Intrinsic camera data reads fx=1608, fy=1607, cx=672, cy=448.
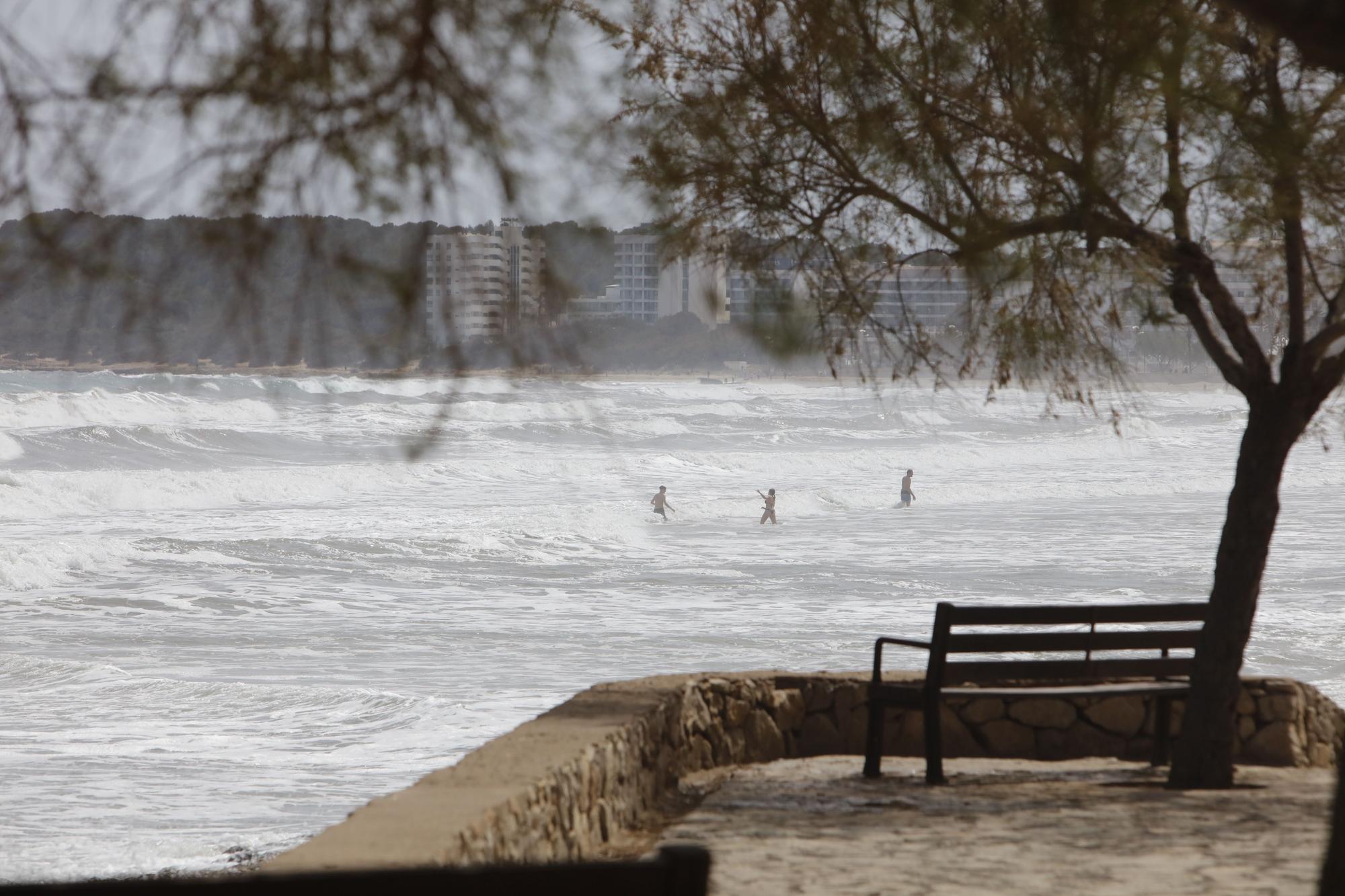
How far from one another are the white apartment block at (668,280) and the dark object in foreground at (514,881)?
2998 millimetres

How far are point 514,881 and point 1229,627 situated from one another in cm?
478

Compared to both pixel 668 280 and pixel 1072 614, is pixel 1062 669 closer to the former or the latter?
pixel 1072 614

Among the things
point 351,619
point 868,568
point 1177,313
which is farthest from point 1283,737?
point 868,568

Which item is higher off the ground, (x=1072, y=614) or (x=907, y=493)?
(x=1072, y=614)

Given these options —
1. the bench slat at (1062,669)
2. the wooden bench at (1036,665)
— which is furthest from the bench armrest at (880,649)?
the bench slat at (1062,669)

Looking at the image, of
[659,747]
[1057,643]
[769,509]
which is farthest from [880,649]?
[769,509]

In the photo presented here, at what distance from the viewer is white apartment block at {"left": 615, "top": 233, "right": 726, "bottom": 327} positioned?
5.22 meters

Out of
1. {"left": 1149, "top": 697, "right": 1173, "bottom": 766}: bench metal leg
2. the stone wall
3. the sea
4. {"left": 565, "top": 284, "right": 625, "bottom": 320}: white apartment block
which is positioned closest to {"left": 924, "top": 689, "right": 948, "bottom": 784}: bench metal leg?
the stone wall

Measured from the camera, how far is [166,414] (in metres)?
48.6

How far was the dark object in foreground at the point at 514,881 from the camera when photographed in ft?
5.65

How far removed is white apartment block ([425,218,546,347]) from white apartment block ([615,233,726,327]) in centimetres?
137

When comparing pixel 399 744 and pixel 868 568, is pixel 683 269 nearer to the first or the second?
pixel 399 744

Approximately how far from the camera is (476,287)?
3221 millimetres

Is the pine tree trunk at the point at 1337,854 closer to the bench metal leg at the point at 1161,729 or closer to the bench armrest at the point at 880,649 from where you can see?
the bench armrest at the point at 880,649
